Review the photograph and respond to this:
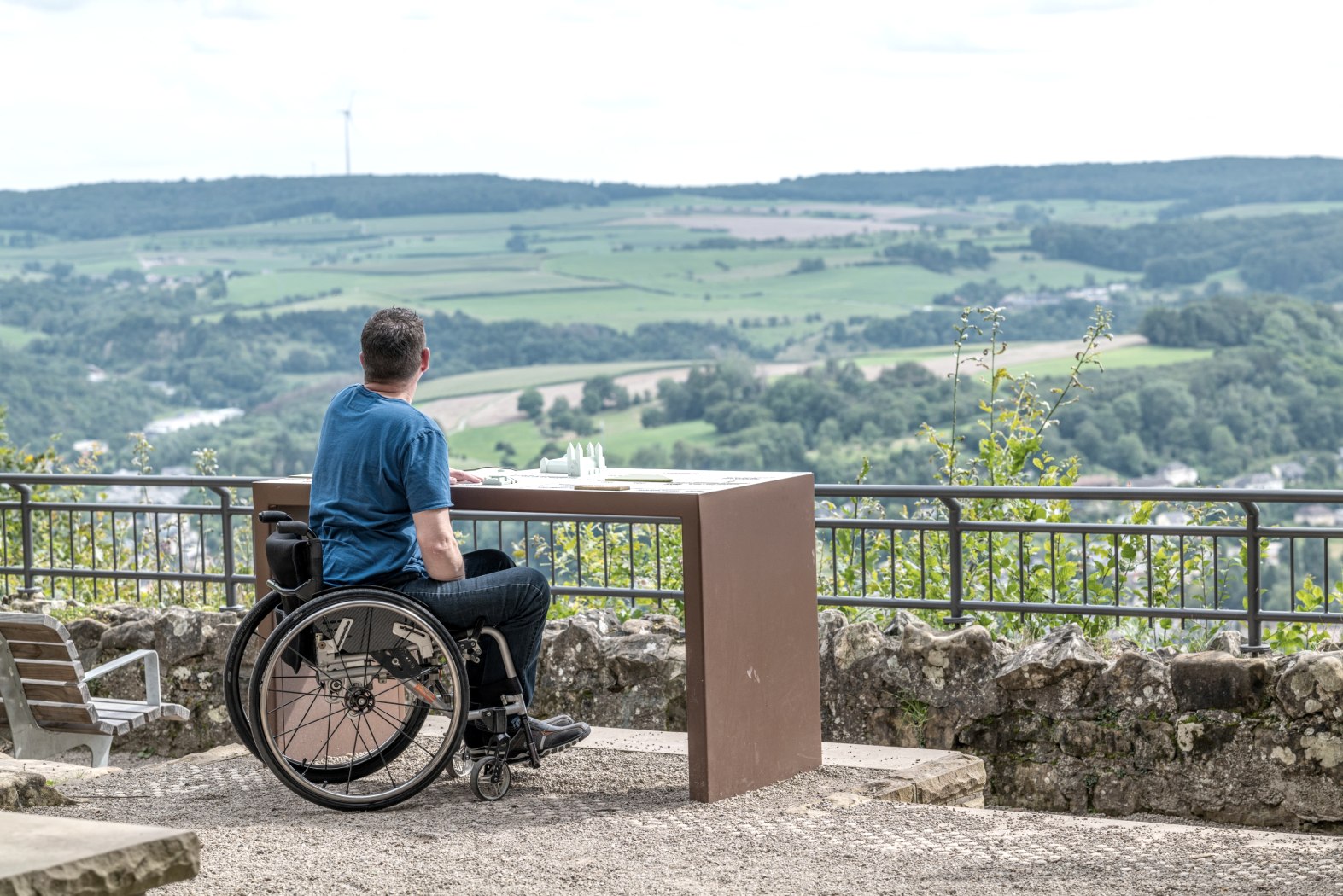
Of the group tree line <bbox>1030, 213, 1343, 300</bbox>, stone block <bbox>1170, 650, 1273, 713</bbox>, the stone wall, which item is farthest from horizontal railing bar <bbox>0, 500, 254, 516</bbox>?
tree line <bbox>1030, 213, 1343, 300</bbox>

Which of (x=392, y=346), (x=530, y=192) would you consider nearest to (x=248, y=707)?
(x=392, y=346)

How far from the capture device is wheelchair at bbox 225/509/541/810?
5289 mm

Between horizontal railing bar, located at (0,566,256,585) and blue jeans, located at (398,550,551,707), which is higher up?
blue jeans, located at (398,550,551,707)

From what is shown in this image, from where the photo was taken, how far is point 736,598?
18.6 feet

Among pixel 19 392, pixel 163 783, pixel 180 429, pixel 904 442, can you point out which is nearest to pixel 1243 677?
pixel 163 783

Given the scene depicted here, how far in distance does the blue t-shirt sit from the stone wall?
2395 millimetres

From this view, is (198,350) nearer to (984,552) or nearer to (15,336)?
(15,336)

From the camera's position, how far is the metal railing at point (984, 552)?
25.0 ft

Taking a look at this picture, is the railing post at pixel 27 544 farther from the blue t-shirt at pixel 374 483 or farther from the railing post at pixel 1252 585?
the railing post at pixel 1252 585

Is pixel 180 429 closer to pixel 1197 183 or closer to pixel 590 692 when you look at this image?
pixel 590 692

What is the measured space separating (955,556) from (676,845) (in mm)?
3486

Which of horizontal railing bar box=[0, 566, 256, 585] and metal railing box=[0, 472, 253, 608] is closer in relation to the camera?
metal railing box=[0, 472, 253, 608]

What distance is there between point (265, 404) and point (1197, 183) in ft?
144

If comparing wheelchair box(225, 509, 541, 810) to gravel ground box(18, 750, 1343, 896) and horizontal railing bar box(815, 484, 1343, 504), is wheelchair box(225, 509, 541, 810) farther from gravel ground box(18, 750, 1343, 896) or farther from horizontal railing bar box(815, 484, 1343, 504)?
horizontal railing bar box(815, 484, 1343, 504)
